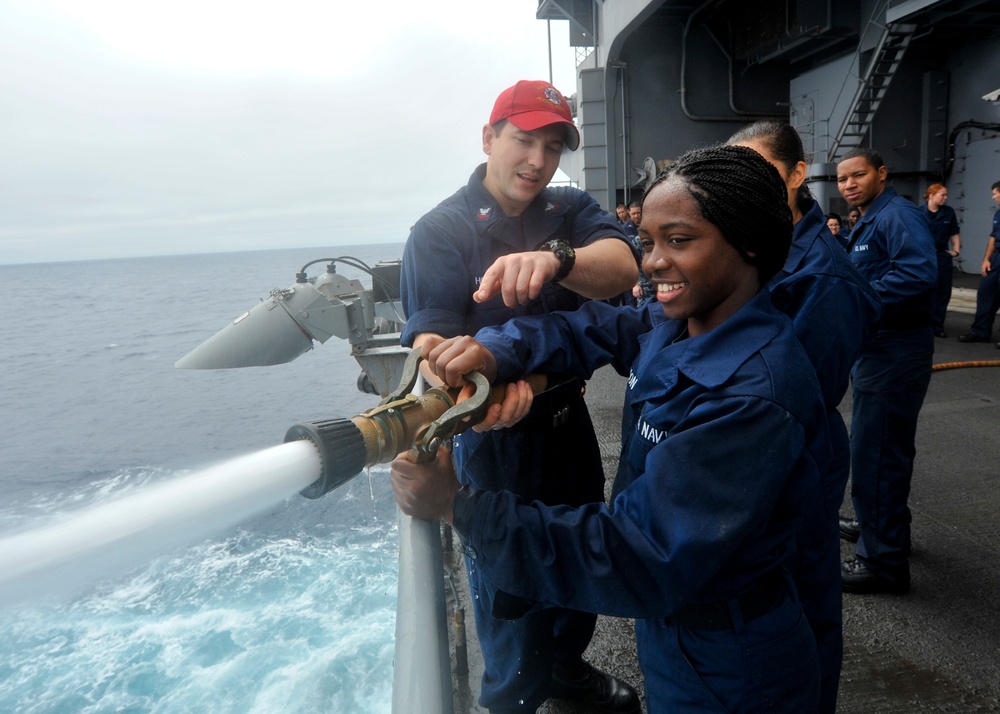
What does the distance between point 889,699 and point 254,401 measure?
2222cm

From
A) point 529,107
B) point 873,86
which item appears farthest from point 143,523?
point 873,86

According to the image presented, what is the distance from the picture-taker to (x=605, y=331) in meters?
1.80

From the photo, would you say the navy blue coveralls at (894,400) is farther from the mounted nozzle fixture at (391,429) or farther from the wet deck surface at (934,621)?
the mounted nozzle fixture at (391,429)

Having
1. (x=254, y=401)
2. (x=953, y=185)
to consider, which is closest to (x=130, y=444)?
(x=254, y=401)

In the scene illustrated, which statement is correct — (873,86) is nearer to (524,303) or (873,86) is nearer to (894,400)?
(894,400)

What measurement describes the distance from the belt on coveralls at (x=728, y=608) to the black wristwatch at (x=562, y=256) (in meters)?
0.81

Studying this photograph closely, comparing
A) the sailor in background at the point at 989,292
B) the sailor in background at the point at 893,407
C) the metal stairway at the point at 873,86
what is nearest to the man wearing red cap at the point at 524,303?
the sailor in background at the point at 893,407

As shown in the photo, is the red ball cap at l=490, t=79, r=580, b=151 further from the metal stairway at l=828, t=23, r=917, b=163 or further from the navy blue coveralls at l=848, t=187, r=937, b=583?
the metal stairway at l=828, t=23, r=917, b=163

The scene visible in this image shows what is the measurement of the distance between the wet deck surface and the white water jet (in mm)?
1836

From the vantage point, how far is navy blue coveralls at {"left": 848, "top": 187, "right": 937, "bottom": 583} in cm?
305

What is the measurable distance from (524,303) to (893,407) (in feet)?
7.57

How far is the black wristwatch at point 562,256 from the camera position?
1.55 metres

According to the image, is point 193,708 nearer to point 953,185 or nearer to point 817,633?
point 817,633

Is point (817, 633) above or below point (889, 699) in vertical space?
above
